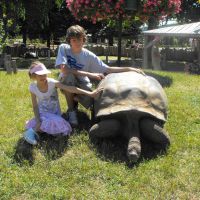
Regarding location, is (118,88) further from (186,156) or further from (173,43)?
(173,43)

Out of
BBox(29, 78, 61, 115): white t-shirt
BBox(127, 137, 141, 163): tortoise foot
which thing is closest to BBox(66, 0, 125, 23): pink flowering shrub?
BBox(29, 78, 61, 115): white t-shirt

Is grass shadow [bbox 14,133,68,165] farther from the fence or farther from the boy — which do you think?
the fence

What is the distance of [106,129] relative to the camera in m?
4.98

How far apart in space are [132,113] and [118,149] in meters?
0.50

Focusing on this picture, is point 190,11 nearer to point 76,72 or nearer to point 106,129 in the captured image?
point 76,72

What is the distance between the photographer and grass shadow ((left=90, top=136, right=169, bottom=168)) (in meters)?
4.71

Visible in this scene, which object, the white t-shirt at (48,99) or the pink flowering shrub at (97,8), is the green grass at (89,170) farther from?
the pink flowering shrub at (97,8)

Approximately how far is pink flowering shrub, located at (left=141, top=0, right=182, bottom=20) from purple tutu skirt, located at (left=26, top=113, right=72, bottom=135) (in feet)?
23.7

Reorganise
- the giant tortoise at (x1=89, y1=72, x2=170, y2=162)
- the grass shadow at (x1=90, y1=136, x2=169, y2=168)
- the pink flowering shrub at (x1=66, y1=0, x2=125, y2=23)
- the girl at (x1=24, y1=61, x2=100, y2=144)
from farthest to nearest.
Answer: the pink flowering shrub at (x1=66, y1=0, x2=125, y2=23)
the girl at (x1=24, y1=61, x2=100, y2=144)
the giant tortoise at (x1=89, y1=72, x2=170, y2=162)
the grass shadow at (x1=90, y1=136, x2=169, y2=168)

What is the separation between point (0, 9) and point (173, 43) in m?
21.6

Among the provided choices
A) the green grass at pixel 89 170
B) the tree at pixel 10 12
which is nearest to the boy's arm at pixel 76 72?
the green grass at pixel 89 170

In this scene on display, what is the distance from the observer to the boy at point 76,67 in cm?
565

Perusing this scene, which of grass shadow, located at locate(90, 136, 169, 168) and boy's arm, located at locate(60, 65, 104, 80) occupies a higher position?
boy's arm, located at locate(60, 65, 104, 80)

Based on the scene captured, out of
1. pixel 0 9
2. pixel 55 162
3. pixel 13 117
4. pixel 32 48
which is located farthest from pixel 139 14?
pixel 32 48
